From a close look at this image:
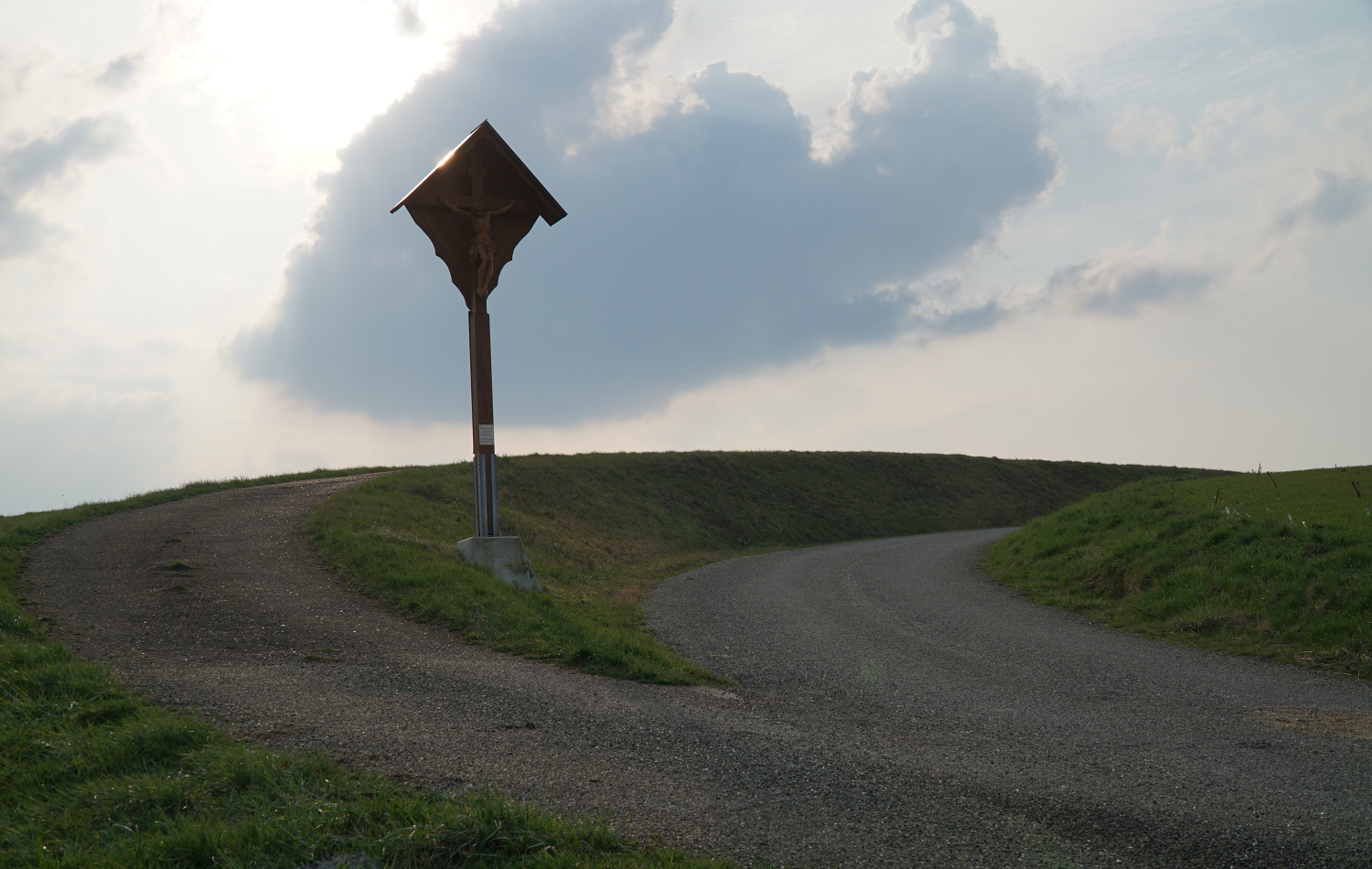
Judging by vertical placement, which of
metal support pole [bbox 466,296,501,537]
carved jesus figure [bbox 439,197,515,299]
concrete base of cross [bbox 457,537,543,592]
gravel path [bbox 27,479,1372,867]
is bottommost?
gravel path [bbox 27,479,1372,867]

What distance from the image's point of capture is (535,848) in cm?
436

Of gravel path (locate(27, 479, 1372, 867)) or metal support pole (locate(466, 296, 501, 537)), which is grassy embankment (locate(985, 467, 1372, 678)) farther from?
metal support pole (locate(466, 296, 501, 537))

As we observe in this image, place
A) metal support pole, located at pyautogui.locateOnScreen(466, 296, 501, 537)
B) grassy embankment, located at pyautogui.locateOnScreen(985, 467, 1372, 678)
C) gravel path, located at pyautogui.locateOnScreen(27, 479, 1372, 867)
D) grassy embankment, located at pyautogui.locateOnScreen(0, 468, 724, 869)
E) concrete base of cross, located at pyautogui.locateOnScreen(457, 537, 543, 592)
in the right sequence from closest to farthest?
1. grassy embankment, located at pyautogui.locateOnScreen(0, 468, 724, 869)
2. gravel path, located at pyautogui.locateOnScreen(27, 479, 1372, 867)
3. grassy embankment, located at pyautogui.locateOnScreen(985, 467, 1372, 678)
4. concrete base of cross, located at pyautogui.locateOnScreen(457, 537, 543, 592)
5. metal support pole, located at pyautogui.locateOnScreen(466, 296, 501, 537)

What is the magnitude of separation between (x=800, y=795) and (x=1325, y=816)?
318 cm

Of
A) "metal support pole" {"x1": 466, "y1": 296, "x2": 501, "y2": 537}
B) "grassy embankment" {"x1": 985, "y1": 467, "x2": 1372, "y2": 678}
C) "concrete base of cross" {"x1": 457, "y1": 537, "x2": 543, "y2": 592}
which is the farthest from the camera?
"metal support pole" {"x1": 466, "y1": 296, "x2": 501, "y2": 537}

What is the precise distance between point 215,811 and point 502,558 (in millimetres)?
10111

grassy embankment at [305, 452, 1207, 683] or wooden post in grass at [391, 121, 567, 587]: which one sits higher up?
wooden post in grass at [391, 121, 567, 587]

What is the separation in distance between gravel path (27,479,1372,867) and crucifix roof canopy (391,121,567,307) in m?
6.05

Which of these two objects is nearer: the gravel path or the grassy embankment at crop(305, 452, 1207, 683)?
the gravel path

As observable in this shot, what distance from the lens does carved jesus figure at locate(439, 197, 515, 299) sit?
1539 centimetres

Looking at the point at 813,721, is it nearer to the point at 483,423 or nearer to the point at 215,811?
the point at 215,811

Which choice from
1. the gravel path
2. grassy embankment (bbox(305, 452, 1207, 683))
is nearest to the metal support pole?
grassy embankment (bbox(305, 452, 1207, 683))

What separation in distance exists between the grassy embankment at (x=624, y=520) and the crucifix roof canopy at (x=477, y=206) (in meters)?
5.38

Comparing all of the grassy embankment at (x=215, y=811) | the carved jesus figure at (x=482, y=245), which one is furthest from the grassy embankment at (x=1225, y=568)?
the carved jesus figure at (x=482, y=245)
